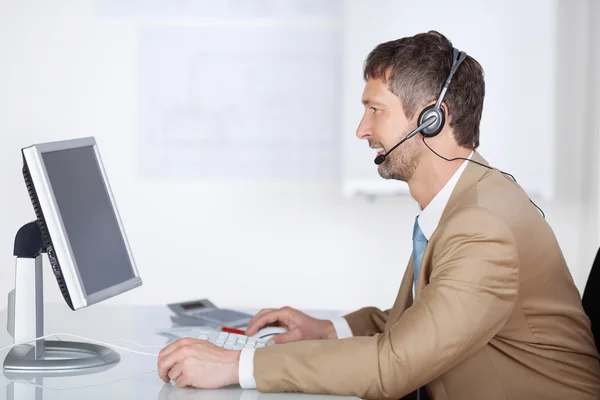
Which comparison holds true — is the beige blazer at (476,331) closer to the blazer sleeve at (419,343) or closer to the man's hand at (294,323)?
the blazer sleeve at (419,343)

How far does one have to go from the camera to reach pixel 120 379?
167 centimetres

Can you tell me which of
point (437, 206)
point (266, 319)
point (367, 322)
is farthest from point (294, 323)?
point (437, 206)

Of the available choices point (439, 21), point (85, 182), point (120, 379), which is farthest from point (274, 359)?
point (439, 21)

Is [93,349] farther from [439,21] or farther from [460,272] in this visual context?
[439,21]

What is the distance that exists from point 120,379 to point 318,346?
1.36ft

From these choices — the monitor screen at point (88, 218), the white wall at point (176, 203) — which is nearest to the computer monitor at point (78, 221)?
the monitor screen at point (88, 218)

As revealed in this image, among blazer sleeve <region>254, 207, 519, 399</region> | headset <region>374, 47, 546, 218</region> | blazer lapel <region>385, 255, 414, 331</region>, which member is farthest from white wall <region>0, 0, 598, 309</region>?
blazer sleeve <region>254, 207, 519, 399</region>

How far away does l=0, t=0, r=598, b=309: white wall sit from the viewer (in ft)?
13.4

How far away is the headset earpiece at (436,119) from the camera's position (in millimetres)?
1833

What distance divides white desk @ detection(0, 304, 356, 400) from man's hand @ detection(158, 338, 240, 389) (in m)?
0.02

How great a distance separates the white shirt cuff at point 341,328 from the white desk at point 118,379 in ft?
1.38

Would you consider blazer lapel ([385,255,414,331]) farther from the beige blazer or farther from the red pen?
the red pen

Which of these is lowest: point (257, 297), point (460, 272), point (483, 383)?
point (257, 297)

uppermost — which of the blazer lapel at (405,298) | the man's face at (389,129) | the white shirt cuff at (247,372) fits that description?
the man's face at (389,129)
